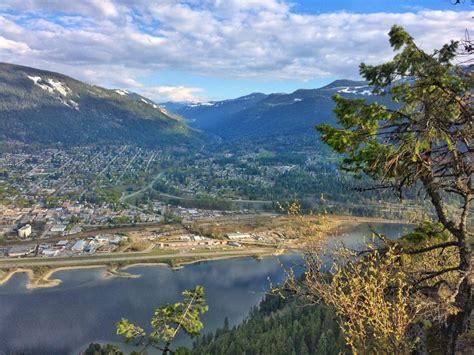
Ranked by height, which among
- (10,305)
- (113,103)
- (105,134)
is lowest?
(10,305)

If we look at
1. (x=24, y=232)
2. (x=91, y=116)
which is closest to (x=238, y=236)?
(x=24, y=232)

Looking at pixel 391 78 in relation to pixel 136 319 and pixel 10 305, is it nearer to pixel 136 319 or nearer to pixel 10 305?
pixel 136 319

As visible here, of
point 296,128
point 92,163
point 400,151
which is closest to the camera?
point 400,151

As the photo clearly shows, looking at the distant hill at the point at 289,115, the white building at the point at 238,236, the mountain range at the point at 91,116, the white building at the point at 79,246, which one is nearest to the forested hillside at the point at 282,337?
the white building at the point at 238,236

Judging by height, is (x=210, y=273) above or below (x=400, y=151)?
below

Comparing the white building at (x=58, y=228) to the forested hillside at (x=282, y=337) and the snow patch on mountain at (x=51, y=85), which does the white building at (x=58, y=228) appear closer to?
the forested hillside at (x=282, y=337)

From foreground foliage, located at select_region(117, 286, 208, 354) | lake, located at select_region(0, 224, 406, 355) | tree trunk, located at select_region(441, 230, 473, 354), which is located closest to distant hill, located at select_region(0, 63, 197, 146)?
lake, located at select_region(0, 224, 406, 355)

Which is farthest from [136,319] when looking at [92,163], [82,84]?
[82,84]

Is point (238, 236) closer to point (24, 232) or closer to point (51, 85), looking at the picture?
point (24, 232)
